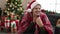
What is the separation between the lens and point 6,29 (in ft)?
16.0

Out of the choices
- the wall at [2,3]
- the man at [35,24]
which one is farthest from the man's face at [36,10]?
the wall at [2,3]

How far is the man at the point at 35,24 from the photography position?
4.12 ft

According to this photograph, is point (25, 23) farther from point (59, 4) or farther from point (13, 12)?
A: point (59, 4)

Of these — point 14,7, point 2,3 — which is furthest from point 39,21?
point 2,3

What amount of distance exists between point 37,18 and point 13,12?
13.5 feet

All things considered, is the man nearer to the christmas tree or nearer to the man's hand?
the man's hand

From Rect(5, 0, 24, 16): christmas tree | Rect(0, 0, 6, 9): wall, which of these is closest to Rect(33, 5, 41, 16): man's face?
Rect(5, 0, 24, 16): christmas tree

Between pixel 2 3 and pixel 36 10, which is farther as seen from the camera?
pixel 2 3

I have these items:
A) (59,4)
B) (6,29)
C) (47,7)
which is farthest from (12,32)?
(59,4)

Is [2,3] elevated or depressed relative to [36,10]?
elevated

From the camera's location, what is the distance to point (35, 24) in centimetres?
129

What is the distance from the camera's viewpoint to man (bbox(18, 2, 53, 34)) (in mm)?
1256

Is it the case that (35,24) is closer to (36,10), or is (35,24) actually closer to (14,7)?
(36,10)

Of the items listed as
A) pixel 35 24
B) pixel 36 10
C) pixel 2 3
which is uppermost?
pixel 2 3
